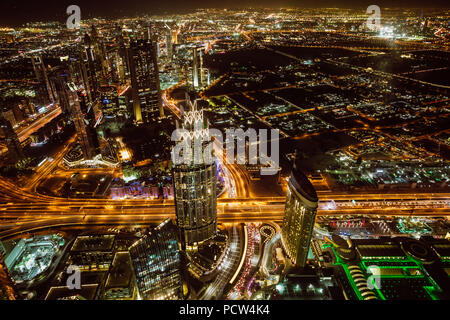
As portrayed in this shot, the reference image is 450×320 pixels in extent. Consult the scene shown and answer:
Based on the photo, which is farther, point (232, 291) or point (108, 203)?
point (108, 203)

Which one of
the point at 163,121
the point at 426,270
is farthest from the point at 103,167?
the point at 426,270

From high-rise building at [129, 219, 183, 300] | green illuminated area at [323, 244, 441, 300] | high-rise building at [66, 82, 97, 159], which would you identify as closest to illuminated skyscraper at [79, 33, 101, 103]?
high-rise building at [66, 82, 97, 159]

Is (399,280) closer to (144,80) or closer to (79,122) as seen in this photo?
(79,122)

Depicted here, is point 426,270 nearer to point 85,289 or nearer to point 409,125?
point 85,289

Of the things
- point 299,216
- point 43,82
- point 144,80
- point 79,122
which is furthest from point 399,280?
point 43,82

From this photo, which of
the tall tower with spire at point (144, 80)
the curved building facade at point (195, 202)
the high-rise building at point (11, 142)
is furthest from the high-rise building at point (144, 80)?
the curved building facade at point (195, 202)

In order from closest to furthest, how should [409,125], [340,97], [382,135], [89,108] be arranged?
1. [89,108]
2. [382,135]
3. [409,125]
4. [340,97]

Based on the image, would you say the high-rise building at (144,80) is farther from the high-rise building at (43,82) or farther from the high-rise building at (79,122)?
the high-rise building at (43,82)
